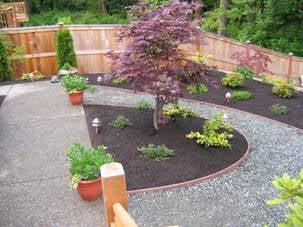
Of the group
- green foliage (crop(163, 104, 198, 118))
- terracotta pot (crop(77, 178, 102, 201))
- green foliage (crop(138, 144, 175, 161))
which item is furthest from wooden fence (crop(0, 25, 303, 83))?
terracotta pot (crop(77, 178, 102, 201))

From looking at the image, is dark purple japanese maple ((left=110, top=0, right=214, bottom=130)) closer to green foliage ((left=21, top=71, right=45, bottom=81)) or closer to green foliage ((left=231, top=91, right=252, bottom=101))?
green foliage ((left=231, top=91, right=252, bottom=101))

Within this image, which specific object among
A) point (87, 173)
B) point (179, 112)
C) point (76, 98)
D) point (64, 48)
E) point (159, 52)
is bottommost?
point (179, 112)

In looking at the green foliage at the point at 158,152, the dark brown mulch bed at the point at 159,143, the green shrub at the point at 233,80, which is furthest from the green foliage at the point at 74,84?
the green shrub at the point at 233,80

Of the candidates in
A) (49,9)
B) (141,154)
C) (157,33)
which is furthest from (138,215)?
(49,9)

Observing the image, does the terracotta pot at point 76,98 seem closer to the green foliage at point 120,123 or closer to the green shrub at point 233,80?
the green foliage at point 120,123

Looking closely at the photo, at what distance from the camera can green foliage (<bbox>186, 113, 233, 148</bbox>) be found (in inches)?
235

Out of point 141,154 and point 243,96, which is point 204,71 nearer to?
point 141,154

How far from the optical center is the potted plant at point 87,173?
443 cm

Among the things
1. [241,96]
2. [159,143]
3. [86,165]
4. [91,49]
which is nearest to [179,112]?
[159,143]

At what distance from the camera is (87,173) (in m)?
4.43

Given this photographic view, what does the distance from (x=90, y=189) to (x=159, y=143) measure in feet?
5.91

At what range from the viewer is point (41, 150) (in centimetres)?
609

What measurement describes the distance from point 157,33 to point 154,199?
8.07 feet

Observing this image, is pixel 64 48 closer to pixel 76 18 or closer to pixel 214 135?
pixel 214 135
